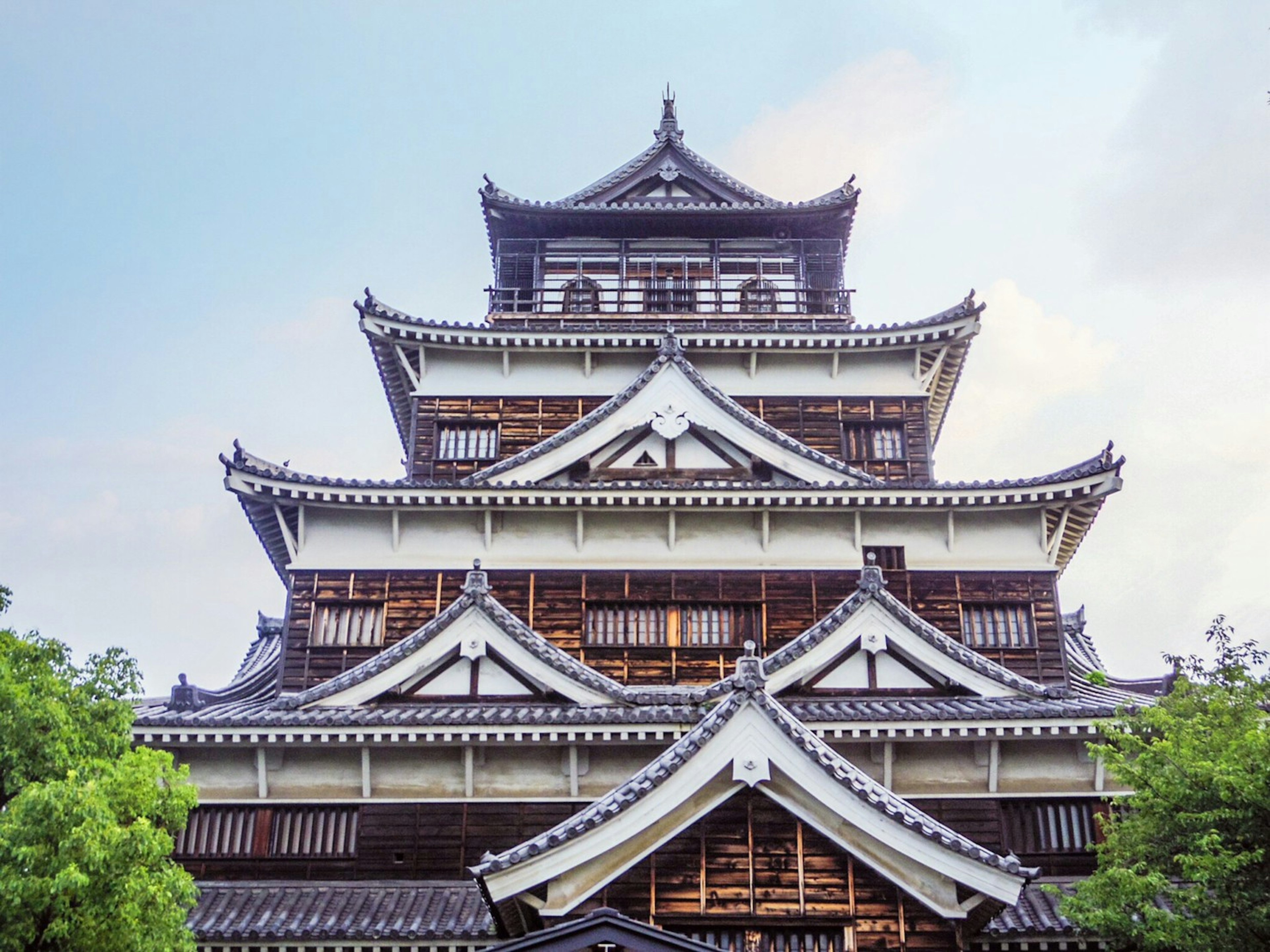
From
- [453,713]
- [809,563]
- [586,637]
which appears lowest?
[453,713]

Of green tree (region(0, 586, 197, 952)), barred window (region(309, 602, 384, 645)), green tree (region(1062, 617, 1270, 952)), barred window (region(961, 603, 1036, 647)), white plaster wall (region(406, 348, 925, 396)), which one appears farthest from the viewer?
white plaster wall (region(406, 348, 925, 396))

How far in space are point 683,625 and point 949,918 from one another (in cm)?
964

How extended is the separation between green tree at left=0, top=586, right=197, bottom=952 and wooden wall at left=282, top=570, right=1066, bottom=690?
28.5ft

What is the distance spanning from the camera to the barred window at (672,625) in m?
22.5

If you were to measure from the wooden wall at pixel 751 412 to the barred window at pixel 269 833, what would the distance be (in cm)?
885

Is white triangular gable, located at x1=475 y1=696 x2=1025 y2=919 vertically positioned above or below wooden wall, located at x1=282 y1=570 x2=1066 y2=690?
below

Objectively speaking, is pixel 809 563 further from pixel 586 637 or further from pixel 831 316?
pixel 831 316

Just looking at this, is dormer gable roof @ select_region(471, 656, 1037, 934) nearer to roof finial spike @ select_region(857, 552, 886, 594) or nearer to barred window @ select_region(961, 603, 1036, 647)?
roof finial spike @ select_region(857, 552, 886, 594)

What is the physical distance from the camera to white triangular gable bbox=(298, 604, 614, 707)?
19.7m

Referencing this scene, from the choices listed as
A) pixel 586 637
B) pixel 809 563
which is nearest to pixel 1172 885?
pixel 809 563

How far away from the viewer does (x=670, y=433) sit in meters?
24.6

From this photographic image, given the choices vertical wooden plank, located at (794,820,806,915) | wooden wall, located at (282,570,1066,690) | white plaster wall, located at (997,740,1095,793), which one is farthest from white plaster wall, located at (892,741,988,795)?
vertical wooden plank, located at (794,820,806,915)

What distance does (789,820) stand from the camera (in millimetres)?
14062

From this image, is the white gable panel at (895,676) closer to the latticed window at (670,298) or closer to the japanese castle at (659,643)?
the japanese castle at (659,643)
